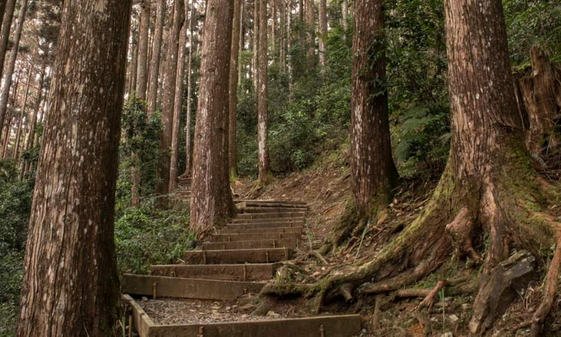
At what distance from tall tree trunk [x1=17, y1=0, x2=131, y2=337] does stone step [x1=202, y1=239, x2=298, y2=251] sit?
3.17 m

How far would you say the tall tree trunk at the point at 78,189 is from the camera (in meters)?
3.80

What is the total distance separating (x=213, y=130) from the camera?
30.0 feet

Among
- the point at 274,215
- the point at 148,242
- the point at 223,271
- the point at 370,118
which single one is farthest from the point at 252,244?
the point at 370,118

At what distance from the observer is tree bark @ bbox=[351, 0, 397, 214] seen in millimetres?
6113

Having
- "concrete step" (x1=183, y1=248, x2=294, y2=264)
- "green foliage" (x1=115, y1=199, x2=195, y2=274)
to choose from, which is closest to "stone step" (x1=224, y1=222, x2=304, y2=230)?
"green foliage" (x1=115, y1=199, x2=195, y2=274)

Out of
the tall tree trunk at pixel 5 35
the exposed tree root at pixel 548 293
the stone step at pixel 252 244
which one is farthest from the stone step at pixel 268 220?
the tall tree trunk at pixel 5 35

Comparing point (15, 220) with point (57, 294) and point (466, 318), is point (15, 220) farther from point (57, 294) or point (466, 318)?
point (466, 318)

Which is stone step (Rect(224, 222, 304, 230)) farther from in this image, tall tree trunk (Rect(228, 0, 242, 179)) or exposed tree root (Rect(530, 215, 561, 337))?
tall tree trunk (Rect(228, 0, 242, 179))

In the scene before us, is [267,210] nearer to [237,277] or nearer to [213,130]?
[213,130]

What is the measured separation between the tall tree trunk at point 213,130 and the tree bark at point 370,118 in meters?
3.54

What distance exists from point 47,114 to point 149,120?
994cm

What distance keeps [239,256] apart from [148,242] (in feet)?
6.19

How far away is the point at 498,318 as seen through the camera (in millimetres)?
2930

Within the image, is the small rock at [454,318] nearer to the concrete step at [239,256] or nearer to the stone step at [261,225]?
the concrete step at [239,256]
